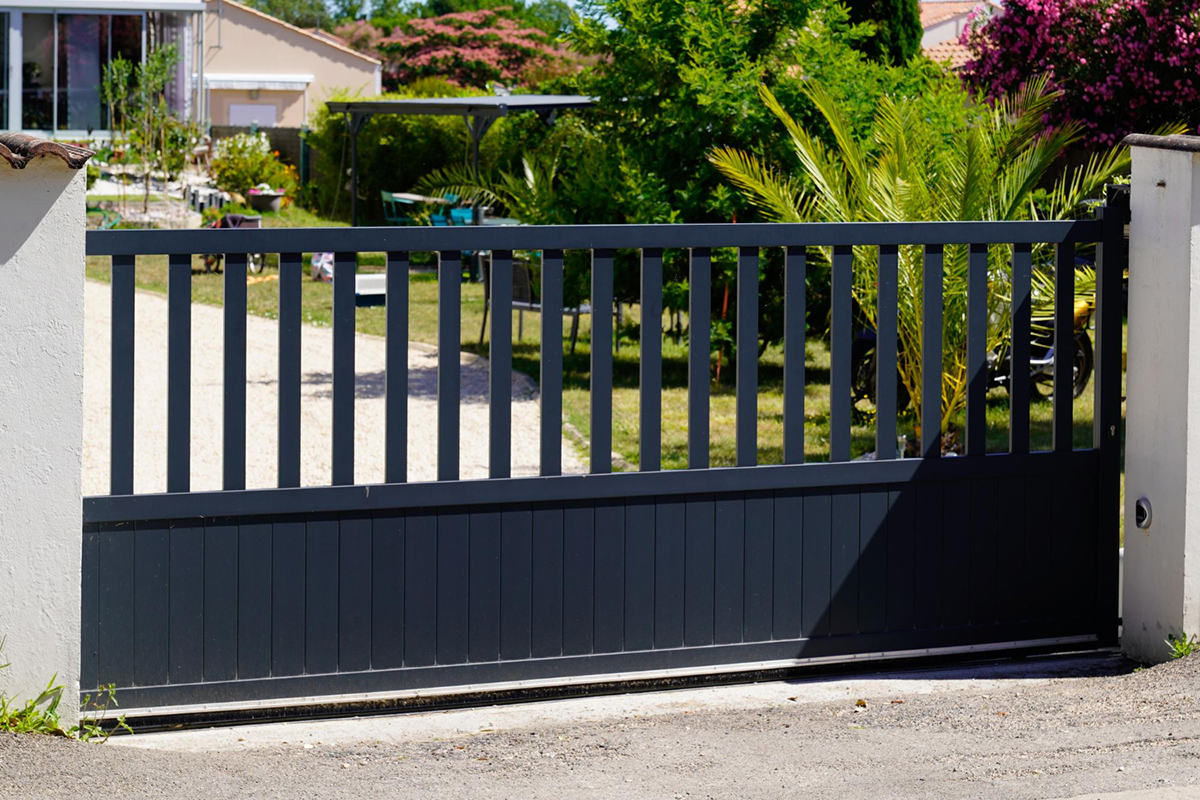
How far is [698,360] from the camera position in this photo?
5.29 metres

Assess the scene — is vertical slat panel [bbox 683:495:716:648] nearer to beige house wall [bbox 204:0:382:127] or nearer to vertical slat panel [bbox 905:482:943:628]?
vertical slat panel [bbox 905:482:943:628]

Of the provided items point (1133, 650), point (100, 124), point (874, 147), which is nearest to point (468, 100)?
point (874, 147)

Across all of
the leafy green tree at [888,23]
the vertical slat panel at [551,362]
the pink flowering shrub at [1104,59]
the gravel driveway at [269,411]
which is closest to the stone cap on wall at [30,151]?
the vertical slat panel at [551,362]

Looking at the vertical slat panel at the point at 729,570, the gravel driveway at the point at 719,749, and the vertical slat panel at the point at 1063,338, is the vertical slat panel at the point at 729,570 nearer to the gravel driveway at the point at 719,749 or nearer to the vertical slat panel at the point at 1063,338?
the gravel driveway at the point at 719,749

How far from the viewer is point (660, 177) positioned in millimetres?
11992

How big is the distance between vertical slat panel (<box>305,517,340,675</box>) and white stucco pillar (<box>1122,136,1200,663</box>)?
300cm

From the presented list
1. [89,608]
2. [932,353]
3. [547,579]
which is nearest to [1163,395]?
[932,353]

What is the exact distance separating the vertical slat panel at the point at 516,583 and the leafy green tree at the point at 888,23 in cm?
1024

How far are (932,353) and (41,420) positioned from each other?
10.4 ft

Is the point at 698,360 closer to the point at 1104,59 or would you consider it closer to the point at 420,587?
the point at 420,587

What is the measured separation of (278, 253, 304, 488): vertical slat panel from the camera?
192 inches

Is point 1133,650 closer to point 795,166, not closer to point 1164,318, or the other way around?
point 1164,318

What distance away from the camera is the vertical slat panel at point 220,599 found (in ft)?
15.8

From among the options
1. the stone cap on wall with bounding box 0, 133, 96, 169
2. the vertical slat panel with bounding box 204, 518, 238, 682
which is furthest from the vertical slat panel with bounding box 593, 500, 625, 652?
the stone cap on wall with bounding box 0, 133, 96, 169
